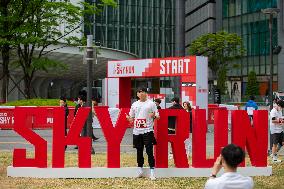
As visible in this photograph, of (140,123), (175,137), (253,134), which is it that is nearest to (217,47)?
(253,134)

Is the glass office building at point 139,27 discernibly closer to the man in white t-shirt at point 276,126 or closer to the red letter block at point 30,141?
the man in white t-shirt at point 276,126

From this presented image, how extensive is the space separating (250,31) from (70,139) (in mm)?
66080

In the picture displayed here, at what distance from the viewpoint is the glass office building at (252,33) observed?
72.4 metres

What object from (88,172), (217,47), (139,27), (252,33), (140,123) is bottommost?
(88,172)

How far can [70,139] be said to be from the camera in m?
11.4

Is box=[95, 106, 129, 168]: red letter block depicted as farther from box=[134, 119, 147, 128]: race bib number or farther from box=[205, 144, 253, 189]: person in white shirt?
box=[205, 144, 253, 189]: person in white shirt

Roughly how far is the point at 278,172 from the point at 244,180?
778 cm

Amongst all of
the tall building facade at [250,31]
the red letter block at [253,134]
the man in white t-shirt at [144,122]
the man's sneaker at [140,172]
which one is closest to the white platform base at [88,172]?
the man's sneaker at [140,172]

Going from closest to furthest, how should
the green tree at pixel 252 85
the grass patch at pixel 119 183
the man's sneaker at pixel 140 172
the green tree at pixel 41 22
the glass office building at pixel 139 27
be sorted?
1. the grass patch at pixel 119 183
2. the man's sneaker at pixel 140 172
3. the green tree at pixel 41 22
4. the green tree at pixel 252 85
5. the glass office building at pixel 139 27

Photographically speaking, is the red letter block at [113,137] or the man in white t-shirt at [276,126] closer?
the red letter block at [113,137]

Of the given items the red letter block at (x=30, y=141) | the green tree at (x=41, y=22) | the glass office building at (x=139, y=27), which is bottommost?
the red letter block at (x=30, y=141)

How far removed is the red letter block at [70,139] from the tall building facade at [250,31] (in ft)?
194

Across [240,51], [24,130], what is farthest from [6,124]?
[240,51]

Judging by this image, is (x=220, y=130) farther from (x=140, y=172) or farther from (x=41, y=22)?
(x=41, y=22)
